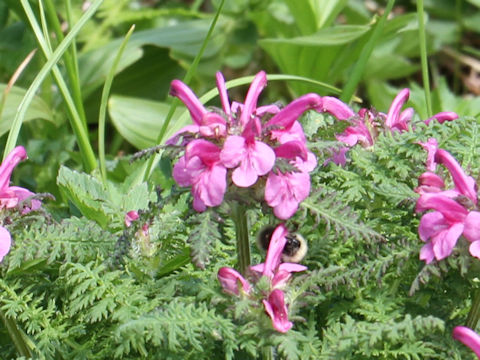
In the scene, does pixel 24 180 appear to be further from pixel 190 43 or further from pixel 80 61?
pixel 190 43

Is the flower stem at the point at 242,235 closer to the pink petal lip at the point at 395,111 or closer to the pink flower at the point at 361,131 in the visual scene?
the pink flower at the point at 361,131

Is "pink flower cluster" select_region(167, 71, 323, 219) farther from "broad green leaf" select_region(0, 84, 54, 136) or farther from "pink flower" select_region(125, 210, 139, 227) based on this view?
"broad green leaf" select_region(0, 84, 54, 136)

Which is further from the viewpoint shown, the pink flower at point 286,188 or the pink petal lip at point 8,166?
the pink petal lip at point 8,166

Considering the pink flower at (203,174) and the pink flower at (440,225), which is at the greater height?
the pink flower at (203,174)

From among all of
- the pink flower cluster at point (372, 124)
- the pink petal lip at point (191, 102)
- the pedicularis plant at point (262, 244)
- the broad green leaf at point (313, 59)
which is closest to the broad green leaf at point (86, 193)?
the pedicularis plant at point (262, 244)

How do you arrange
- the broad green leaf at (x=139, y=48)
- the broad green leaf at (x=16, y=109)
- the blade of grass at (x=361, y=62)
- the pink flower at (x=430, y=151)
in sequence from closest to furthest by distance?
the pink flower at (x=430, y=151)
the blade of grass at (x=361, y=62)
the broad green leaf at (x=16, y=109)
the broad green leaf at (x=139, y=48)

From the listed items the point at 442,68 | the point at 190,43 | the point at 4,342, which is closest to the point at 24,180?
the point at 190,43
